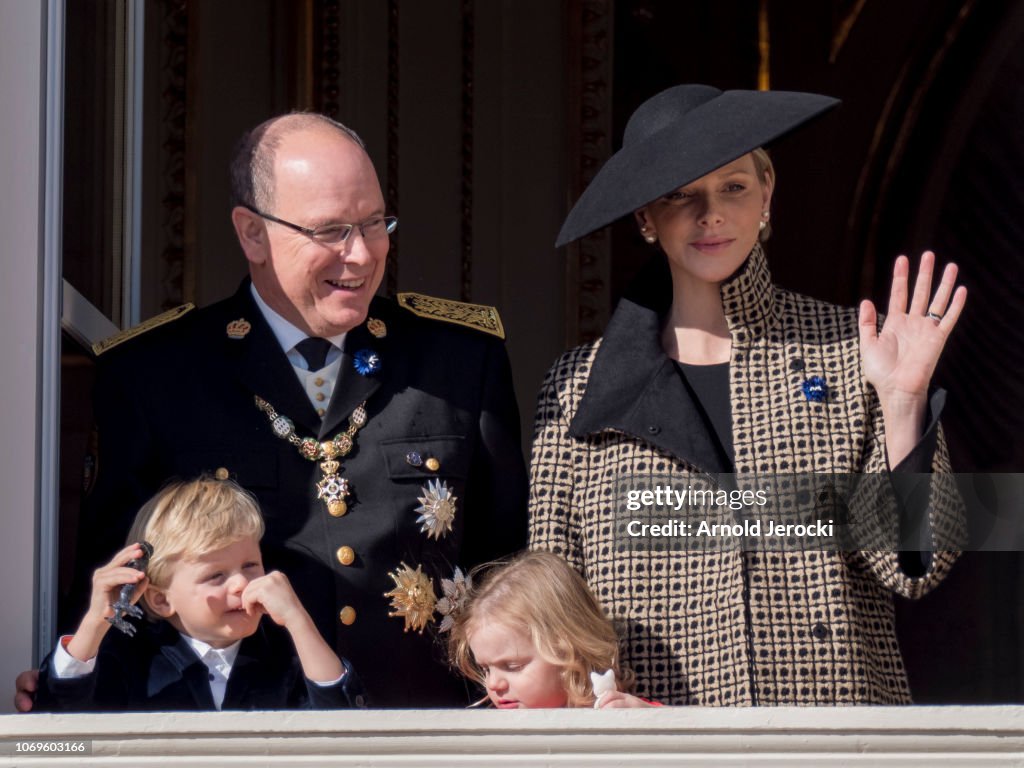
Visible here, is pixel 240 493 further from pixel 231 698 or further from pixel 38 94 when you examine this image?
pixel 38 94

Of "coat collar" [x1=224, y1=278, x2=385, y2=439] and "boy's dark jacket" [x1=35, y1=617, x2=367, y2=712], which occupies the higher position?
"coat collar" [x1=224, y1=278, x2=385, y2=439]

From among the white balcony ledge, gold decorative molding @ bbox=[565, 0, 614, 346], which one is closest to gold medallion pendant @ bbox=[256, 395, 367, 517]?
the white balcony ledge

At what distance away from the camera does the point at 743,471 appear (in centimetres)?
313

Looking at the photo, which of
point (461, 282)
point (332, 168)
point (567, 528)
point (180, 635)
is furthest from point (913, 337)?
point (461, 282)

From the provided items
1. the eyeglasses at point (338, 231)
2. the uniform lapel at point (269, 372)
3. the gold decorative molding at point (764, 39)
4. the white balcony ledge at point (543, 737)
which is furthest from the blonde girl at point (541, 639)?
the gold decorative molding at point (764, 39)

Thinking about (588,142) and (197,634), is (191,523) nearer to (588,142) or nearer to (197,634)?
(197,634)

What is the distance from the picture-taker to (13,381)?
3033mm

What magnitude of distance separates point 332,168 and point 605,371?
53 cm

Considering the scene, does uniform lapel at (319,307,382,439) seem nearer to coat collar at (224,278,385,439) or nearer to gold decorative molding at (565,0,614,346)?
coat collar at (224,278,385,439)

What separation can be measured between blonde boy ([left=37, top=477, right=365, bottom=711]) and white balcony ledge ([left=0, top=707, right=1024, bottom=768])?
0.23 m

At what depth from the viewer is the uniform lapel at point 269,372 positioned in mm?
3271

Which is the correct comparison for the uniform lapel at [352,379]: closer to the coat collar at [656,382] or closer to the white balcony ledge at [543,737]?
the coat collar at [656,382]

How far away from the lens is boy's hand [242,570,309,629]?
2.89 metres

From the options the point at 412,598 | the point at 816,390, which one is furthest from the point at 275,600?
the point at 816,390
